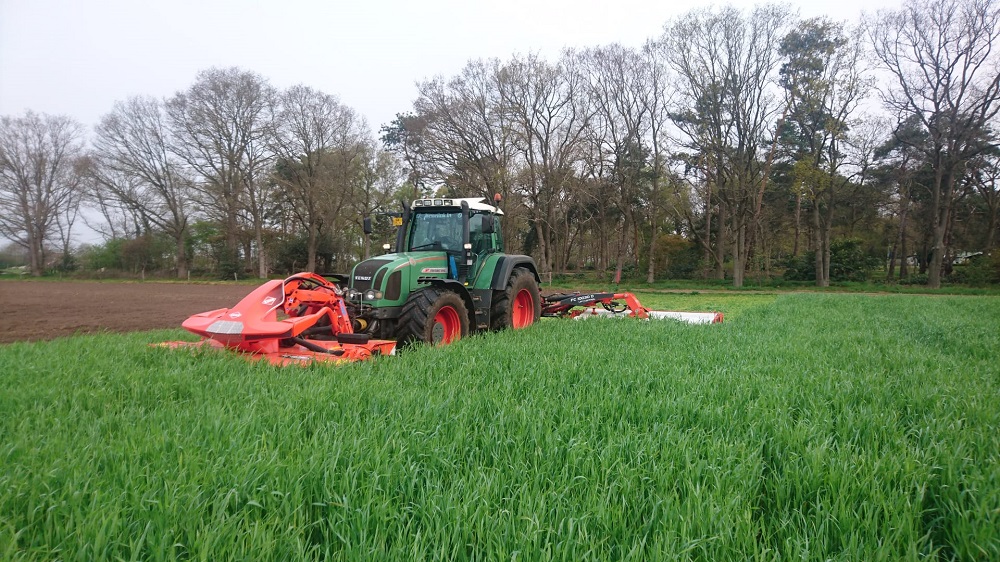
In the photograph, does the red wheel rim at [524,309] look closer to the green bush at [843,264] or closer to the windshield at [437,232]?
the windshield at [437,232]

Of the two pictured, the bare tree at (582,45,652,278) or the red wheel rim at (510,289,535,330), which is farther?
the bare tree at (582,45,652,278)

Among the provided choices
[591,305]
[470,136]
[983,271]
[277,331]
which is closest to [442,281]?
[277,331]

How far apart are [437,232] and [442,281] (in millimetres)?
1254

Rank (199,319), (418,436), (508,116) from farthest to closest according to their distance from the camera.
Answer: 1. (508,116)
2. (199,319)
3. (418,436)

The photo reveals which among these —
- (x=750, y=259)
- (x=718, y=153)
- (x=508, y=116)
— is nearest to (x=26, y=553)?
(x=508, y=116)

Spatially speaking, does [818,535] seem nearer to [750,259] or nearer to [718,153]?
[718,153]

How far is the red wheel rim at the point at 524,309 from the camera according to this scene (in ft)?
27.3

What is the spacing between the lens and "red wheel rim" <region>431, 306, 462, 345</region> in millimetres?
5832

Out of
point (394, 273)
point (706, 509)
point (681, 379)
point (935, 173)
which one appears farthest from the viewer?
point (935, 173)

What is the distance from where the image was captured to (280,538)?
1.48m

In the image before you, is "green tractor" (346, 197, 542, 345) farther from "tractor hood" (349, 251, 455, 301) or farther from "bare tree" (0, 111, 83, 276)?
"bare tree" (0, 111, 83, 276)

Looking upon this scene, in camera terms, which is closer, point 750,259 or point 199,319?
point 199,319

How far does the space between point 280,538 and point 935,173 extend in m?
32.6

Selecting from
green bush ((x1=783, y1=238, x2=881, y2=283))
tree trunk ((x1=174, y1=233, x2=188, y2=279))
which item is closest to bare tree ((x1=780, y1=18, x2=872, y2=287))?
green bush ((x1=783, y1=238, x2=881, y2=283))
